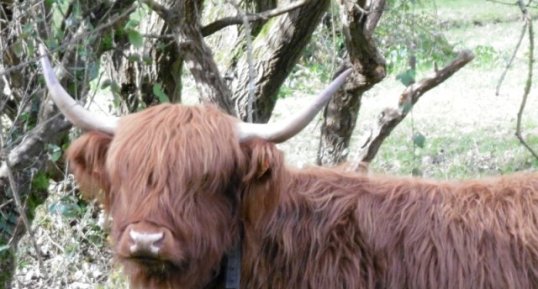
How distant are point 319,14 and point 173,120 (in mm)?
3072

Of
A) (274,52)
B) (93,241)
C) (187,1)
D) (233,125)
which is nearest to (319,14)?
(274,52)

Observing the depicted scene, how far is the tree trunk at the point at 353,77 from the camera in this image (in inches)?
296

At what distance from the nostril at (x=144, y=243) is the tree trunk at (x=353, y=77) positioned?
3.02 m

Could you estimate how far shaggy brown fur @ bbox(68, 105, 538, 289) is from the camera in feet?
16.1

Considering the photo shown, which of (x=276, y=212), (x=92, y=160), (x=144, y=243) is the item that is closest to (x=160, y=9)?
(x=92, y=160)

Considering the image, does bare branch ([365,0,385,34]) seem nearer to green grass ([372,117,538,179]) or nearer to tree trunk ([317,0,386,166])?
tree trunk ([317,0,386,166])

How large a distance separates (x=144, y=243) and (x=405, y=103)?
3.48 m

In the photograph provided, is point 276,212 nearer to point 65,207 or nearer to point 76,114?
point 76,114

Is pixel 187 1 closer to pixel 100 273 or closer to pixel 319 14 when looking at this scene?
pixel 319 14

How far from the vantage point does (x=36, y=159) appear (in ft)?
21.7

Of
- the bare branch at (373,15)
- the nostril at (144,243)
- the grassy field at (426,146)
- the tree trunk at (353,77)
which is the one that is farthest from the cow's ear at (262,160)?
the bare branch at (373,15)

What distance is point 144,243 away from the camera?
4.65m

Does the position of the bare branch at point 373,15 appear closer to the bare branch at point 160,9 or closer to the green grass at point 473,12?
the bare branch at point 160,9

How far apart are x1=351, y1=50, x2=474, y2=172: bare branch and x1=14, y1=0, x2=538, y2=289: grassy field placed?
19cm
